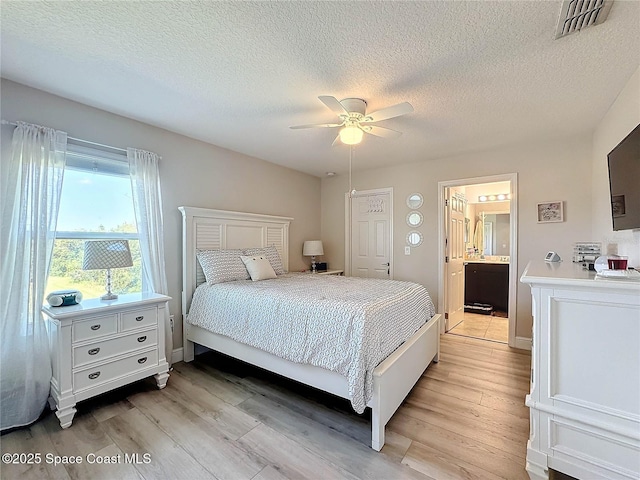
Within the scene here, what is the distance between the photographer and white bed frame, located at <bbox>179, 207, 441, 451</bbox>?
187 cm

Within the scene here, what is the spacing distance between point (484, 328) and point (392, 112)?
12.2 feet

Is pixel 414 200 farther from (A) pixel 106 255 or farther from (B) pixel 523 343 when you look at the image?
(A) pixel 106 255

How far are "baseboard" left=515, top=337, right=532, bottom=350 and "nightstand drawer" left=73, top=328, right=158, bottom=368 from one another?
405 cm

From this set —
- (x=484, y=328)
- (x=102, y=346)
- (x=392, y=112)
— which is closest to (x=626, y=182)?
(x=392, y=112)

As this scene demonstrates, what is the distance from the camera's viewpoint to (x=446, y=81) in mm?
2051

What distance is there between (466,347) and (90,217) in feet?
14.2

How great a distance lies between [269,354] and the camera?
238cm

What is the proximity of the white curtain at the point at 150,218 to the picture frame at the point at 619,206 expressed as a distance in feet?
12.4

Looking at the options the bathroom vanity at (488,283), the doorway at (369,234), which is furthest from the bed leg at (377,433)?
the bathroom vanity at (488,283)

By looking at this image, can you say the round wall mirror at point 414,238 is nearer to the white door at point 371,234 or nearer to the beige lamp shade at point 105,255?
the white door at point 371,234

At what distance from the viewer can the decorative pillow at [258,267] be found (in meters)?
3.28

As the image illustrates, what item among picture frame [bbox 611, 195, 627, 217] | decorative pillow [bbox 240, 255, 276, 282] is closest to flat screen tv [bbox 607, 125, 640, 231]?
picture frame [bbox 611, 195, 627, 217]

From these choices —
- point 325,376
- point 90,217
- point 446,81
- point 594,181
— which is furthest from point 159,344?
point 594,181

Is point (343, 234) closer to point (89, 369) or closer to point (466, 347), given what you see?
point (466, 347)
